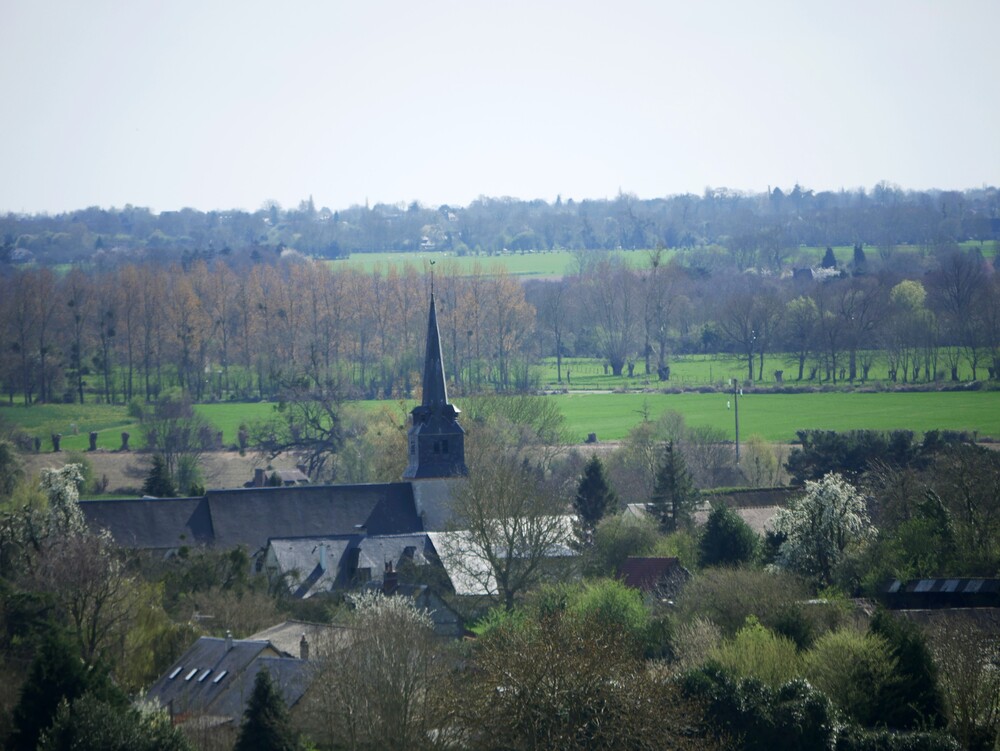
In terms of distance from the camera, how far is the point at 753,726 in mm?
26328

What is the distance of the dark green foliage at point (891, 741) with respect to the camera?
2512cm

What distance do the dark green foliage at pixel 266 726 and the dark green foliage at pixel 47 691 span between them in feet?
7.56

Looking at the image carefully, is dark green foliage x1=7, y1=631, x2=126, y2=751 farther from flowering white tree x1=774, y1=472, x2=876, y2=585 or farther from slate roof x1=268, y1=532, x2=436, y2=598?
slate roof x1=268, y1=532, x2=436, y2=598

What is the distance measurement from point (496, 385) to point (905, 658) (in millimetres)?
71763

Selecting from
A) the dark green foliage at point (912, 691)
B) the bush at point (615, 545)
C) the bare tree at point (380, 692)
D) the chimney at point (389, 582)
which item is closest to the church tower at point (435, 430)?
A: the bush at point (615, 545)

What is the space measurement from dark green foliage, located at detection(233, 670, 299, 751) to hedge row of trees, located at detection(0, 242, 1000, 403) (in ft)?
206

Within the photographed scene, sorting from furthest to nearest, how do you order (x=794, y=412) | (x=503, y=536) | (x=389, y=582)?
1. (x=794, y=412)
2. (x=389, y=582)
3. (x=503, y=536)

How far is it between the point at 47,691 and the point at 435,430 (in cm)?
2861

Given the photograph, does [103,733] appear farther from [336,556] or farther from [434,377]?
[434,377]

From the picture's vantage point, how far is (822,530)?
4412 cm

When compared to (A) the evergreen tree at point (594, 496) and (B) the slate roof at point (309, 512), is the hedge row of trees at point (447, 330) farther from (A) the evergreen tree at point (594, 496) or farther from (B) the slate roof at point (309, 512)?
(A) the evergreen tree at point (594, 496)

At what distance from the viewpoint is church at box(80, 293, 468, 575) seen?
54906 millimetres

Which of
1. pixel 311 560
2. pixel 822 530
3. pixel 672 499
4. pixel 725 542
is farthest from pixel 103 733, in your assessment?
pixel 672 499

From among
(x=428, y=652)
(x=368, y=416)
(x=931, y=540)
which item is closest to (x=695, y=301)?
(x=368, y=416)
